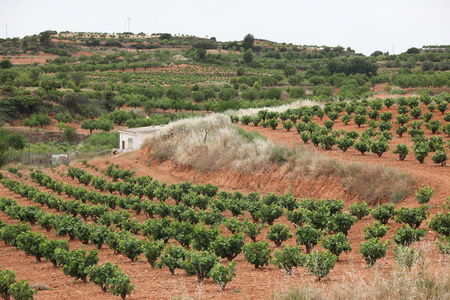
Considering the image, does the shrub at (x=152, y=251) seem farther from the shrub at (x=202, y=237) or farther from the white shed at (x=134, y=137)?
the white shed at (x=134, y=137)

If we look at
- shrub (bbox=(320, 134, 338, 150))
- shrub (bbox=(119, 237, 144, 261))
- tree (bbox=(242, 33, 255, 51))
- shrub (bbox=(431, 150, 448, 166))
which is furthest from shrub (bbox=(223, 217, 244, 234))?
tree (bbox=(242, 33, 255, 51))

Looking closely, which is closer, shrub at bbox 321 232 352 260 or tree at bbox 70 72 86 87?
shrub at bbox 321 232 352 260

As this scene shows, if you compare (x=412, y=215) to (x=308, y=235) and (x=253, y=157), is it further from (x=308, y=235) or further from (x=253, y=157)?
(x=253, y=157)

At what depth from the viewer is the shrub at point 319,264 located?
340 inches

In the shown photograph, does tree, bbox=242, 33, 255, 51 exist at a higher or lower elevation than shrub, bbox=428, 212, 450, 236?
higher

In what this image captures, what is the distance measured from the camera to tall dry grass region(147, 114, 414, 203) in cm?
1725

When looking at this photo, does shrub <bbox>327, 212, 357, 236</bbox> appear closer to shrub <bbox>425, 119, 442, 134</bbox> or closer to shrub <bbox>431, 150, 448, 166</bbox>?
shrub <bbox>431, 150, 448, 166</bbox>

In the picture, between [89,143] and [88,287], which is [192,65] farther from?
[88,287]

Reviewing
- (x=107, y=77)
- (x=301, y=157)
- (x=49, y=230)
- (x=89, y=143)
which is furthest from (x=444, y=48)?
(x=49, y=230)

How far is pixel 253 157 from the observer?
2416 cm

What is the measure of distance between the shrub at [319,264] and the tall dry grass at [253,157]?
320 inches

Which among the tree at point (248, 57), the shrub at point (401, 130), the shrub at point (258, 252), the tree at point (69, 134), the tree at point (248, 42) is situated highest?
the tree at point (248, 42)

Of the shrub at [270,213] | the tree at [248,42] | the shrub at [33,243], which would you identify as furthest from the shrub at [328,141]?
the tree at [248,42]

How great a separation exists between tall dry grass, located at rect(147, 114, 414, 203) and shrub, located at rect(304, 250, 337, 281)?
320 inches
